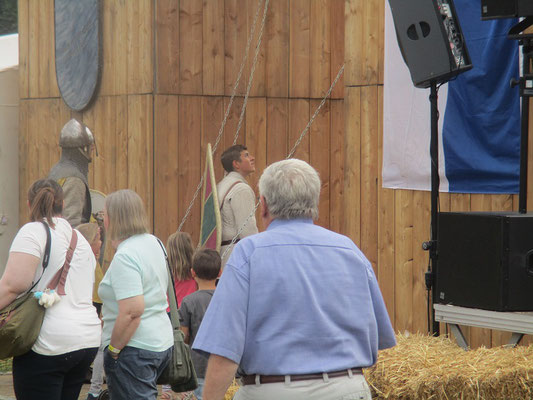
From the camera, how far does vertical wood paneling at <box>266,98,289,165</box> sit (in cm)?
971

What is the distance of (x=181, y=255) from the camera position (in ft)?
20.7

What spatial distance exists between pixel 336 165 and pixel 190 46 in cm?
200

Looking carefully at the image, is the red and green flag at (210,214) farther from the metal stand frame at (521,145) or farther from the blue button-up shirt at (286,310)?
the blue button-up shirt at (286,310)

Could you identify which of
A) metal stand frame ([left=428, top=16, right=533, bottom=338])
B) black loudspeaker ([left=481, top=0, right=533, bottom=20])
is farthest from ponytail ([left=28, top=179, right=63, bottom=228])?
black loudspeaker ([left=481, top=0, right=533, bottom=20])

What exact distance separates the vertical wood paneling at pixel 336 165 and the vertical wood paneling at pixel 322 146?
4 cm

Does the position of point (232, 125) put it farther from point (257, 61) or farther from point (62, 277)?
point (62, 277)

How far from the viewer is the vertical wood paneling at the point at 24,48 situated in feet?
37.3

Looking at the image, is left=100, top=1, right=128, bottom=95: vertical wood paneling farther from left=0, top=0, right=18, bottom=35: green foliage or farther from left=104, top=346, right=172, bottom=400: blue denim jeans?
left=0, top=0, right=18, bottom=35: green foliage

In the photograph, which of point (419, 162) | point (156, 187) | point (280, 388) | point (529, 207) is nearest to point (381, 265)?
point (419, 162)

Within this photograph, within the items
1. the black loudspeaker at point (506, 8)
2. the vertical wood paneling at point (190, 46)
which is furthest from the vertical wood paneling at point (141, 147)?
the black loudspeaker at point (506, 8)

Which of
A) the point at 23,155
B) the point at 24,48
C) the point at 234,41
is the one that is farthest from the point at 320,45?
the point at 23,155

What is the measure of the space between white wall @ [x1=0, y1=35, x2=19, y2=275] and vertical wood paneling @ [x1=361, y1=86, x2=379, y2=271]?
5.37 metres

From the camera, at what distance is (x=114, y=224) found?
15.3 ft

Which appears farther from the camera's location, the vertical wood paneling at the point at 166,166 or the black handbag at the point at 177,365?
the vertical wood paneling at the point at 166,166
